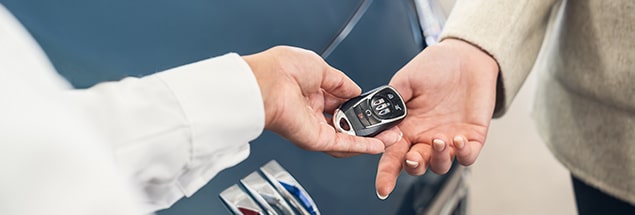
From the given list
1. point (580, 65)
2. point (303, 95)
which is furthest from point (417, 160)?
point (580, 65)

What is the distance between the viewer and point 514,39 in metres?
0.78

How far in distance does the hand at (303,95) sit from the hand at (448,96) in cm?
7

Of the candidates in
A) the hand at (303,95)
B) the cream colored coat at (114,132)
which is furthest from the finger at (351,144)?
the cream colored coat at (114,132)

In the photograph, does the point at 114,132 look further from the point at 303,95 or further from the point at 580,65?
the point at 580,65

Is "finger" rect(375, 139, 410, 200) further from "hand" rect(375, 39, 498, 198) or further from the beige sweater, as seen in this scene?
the beige sweater

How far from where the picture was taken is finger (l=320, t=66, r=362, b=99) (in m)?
0.66

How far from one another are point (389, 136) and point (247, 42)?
6.8 inches

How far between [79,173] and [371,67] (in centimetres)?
51

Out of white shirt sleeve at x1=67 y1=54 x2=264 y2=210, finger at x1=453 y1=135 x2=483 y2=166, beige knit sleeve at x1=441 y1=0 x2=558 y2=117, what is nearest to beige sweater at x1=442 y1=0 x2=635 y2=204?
beige knit sleeve at x1=441 y1=0 x2=558 y2=117

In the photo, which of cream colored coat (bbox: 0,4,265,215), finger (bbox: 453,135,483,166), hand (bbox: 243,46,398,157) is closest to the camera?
cream colored coat (bbox: 0,4,265,215)

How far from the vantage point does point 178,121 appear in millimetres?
492

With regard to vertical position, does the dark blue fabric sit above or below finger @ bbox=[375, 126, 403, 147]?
above

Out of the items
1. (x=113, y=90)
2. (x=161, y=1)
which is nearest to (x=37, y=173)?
(x=113, y=90)

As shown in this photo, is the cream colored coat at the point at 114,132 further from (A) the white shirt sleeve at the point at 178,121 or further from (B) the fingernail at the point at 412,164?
(B) the fingernail at the point at 412,164
